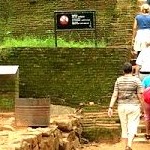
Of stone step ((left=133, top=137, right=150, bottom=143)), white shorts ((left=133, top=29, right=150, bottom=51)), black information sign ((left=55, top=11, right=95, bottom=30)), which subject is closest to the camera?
stone step ((left=133, top=137, right=150, bottom=143))

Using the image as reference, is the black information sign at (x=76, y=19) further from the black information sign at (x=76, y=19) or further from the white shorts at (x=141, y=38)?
the white shorts at (x=141, y=38)

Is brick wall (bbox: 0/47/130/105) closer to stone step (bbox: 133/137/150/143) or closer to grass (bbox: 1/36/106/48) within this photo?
grass (bbox: 1/36/106/48)

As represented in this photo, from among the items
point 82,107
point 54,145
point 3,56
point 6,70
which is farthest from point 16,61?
point 54,145

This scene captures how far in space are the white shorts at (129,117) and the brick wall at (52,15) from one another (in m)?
4.99

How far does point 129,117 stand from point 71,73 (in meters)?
3.43

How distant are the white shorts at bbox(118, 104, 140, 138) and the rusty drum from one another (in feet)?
3.49

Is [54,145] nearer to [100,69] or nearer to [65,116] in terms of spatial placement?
[65,116]

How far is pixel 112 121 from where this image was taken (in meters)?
12.2

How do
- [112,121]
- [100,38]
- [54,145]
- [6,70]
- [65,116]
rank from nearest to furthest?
→ [54,145]
[6,70]
[65,116]
[112,121]
[100,38]

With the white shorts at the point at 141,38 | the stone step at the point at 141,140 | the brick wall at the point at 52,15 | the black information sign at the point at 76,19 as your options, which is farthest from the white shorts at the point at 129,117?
the brick wall at the point at 52,15

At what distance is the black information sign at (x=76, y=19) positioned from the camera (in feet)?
43.5

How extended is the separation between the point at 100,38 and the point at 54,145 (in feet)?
18.3

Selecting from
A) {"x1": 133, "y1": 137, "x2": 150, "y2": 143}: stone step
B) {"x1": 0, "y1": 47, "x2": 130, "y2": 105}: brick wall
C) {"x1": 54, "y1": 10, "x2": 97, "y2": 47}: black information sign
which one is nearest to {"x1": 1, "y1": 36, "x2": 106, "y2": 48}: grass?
{"x1": 54, "y1": 10, "x2": 97, "y2": 47}: black information sign

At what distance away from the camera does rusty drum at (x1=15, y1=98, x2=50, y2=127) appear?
942cm
